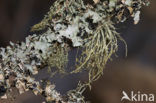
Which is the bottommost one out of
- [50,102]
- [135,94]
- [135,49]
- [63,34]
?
[50,102]

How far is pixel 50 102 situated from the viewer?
0.67 metres

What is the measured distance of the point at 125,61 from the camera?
4.99ft

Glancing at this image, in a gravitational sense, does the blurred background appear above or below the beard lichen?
above

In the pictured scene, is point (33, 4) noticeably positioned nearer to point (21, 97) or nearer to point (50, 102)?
point (21, 97)

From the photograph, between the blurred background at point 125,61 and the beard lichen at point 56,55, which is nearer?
the beard lichen at point 56,55

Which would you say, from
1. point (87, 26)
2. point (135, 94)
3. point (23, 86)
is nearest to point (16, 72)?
point (23, 86)

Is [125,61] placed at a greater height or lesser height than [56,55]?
greater

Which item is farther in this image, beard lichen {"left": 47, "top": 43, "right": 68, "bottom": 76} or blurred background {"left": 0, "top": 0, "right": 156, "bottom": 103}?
blurred background {"left": 0, "top": 0, "right": 156, "bottom": 103}

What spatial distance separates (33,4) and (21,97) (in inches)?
16.6

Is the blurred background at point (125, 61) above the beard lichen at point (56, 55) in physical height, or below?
above

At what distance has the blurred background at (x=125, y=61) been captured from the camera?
151 centimetres

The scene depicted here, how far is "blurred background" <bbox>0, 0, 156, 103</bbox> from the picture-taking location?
1.51m

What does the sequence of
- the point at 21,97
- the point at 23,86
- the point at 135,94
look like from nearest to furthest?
the point at 23,86, the point at 135,94, the point at 21,97

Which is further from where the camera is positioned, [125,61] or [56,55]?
[125,61]
